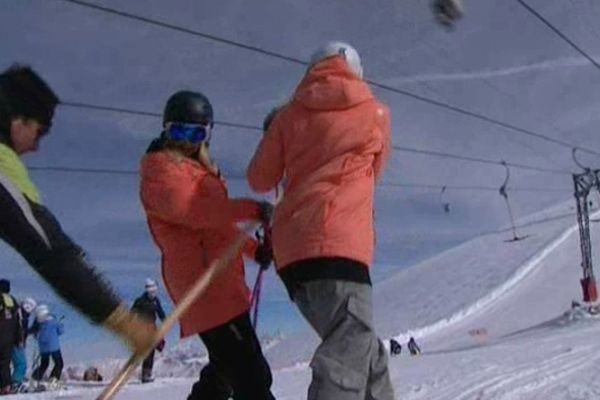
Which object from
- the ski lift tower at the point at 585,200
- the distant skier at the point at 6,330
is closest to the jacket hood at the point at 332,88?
the distant skier at the point at 6,330

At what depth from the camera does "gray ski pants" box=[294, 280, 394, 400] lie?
3.38 meters

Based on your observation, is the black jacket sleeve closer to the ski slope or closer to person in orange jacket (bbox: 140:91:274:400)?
person in orange jacket (bbox: 140:91:274:400)

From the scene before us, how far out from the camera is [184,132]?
423 cm

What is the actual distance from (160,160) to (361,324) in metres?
1.25

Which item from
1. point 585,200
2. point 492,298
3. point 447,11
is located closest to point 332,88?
point 447,11

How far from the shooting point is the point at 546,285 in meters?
30.9

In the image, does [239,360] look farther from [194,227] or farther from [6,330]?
[6,330]

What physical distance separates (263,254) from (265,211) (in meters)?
0.31

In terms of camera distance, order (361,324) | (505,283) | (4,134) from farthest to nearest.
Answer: (505,283), (361,324), (4,134)

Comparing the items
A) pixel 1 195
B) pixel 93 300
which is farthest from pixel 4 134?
pixel 93 300

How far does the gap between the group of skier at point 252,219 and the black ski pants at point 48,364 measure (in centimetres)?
1009

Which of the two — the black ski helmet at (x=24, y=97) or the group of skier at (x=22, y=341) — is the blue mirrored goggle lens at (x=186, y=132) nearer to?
the black ski helmet at (x=24, y=97)

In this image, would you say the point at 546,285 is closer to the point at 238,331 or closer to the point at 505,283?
the point at 505,283

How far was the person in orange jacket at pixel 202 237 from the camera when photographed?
399cm
